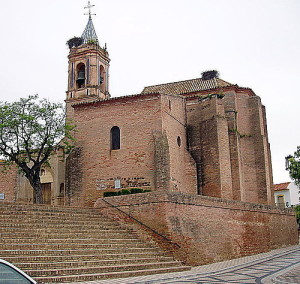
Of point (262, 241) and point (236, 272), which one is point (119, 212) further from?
point (262, 241)

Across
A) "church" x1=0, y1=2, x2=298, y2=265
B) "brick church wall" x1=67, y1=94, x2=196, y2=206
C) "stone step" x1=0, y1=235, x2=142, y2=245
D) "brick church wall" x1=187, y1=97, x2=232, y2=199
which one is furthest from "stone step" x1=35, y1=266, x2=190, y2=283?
"brick church wall" x1=187, y1=97, x2=232, y2=199

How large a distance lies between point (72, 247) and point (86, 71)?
26213 mm

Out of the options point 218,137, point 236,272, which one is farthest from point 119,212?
point 218,137

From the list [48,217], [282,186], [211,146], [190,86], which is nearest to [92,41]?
[190,86]

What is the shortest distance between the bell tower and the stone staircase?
2052cm

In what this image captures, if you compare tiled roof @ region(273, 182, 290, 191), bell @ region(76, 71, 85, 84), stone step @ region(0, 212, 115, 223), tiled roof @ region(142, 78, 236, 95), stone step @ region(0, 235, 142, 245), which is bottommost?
stone step @ region(0, 235, 142, 245)

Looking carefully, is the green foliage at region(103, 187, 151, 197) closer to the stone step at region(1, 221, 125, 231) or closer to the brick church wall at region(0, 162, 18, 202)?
the stone step at region(1, 221, 125, 231)

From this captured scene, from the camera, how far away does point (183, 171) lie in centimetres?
2334

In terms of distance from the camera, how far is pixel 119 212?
1583cm

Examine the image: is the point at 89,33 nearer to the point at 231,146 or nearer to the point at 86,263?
the point at 231,146

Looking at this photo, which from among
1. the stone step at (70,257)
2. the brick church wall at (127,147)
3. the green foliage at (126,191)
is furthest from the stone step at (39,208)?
the brick church wall at (127,147)

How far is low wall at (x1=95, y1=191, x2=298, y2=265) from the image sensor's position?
14469mm

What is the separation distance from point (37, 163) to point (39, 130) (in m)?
1.84

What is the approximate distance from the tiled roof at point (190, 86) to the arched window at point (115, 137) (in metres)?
6.10
